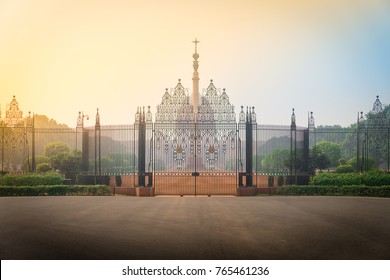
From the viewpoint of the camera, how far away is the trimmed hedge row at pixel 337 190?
65.9 feet

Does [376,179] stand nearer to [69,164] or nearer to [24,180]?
[69,164]

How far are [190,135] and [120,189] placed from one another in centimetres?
493

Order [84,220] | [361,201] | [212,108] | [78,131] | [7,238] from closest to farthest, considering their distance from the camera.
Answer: [7,238] → [84,220] → [361,201] → [212,108] → [78,131]

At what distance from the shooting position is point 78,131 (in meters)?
24.0

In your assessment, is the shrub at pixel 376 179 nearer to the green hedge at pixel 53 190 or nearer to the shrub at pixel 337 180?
the shrub at pixel 337 180

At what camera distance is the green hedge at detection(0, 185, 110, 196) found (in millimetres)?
20500

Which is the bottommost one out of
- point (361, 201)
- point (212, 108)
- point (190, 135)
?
point (361, 201)

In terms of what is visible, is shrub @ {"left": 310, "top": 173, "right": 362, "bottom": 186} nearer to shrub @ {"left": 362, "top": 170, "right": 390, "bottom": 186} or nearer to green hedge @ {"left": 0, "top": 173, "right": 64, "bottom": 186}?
shrub @ {"left": 362, "top": 170, "right": 390, "bottom": 186}

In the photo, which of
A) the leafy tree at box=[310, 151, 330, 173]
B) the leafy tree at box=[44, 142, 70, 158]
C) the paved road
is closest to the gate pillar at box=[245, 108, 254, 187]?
the paved road

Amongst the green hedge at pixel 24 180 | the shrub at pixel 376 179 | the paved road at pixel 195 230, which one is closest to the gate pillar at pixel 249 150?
the paved road at pixel 195 230

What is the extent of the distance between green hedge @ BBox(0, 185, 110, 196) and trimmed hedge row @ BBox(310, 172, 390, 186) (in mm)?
11709

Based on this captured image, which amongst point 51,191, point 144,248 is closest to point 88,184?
point 51,191

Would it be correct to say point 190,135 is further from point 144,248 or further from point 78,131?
point 144,248

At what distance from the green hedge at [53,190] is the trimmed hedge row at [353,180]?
1171cm
